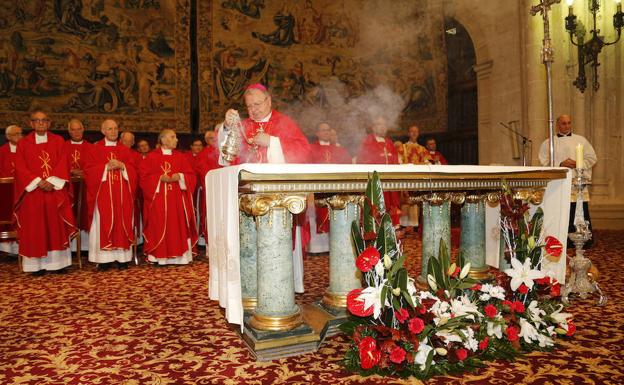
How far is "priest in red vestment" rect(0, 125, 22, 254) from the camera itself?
6.50 m

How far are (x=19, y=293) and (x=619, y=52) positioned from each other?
10.1 meters

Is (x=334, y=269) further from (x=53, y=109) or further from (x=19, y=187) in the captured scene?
(x=53, y=109)

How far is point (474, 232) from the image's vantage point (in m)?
3.99

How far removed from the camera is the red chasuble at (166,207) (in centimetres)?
620

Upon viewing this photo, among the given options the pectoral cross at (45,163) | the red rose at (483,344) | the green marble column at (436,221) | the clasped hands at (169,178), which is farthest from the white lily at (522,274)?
the pectoral cross at (45,163)

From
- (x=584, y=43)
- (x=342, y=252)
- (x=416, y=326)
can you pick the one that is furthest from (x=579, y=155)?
(x=584, y=43)

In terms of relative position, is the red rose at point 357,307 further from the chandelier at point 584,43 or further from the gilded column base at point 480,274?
the chandelier at point 584,43

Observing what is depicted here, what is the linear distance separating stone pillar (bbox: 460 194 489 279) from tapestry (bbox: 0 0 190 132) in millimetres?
7864

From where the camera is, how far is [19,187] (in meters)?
5.64

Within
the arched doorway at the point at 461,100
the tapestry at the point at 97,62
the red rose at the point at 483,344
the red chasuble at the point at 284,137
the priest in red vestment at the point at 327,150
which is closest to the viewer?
the red rose at the point at 483,344

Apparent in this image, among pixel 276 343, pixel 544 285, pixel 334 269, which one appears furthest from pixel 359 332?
pixel 544 285

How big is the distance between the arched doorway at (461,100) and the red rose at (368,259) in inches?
400

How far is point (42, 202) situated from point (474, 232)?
5127 mm

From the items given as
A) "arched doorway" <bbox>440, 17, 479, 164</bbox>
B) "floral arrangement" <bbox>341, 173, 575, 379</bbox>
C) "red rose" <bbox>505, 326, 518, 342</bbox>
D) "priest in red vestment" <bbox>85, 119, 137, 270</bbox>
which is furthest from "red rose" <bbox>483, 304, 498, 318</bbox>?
"arched doorway" <bbox>440, 17, 479, 164</bbox>
